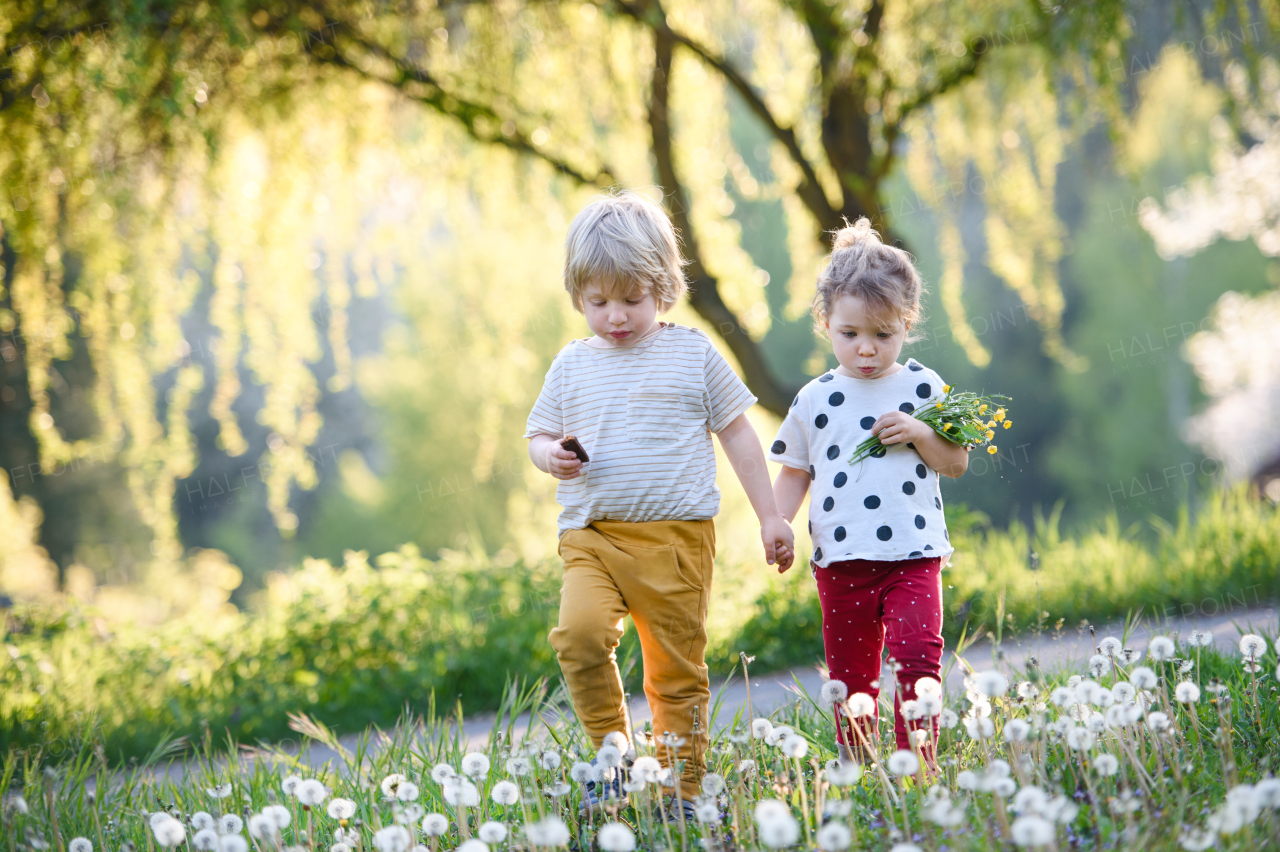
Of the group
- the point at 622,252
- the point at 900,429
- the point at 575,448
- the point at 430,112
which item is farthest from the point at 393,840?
the point at 430,112

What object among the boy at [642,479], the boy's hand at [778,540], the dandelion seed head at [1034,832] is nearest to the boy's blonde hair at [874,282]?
the boy at [642,479]

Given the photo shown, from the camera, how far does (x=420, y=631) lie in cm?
473

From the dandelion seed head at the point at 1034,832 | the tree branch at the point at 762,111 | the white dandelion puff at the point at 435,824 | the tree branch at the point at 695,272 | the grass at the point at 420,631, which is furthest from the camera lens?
the tree branch at the point at 695,272

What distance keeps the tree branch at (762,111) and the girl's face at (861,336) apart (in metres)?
2.92

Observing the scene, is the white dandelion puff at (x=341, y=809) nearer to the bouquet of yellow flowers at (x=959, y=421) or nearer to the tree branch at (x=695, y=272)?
the bouquet of yellow flowers at (x=959, y=421)

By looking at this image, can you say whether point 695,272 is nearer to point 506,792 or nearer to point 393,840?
point 506,792

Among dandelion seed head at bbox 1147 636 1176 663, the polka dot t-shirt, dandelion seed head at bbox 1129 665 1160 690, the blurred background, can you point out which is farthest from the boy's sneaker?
the blurred background

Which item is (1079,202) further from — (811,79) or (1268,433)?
(811,79)

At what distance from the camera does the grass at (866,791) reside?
1703 millimetres

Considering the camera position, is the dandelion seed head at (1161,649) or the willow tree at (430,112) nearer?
the dandelion seed head at (1161,649)

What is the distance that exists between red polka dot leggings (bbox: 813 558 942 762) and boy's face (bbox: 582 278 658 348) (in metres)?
0.82

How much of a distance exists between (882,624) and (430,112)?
4.06 metres

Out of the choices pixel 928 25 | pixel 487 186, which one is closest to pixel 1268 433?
pixel 928 25

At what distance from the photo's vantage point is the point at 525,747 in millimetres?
2455
